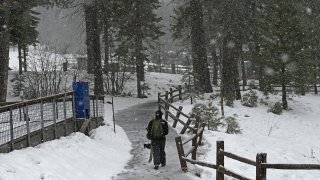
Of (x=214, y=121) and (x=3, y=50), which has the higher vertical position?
(x=3, y=50)

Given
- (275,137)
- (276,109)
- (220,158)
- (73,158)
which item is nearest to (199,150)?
(73,158)

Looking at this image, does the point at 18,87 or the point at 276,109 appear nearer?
the point at 276,109

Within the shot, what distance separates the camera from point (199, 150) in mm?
15891

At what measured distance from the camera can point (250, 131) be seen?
83.0 feet

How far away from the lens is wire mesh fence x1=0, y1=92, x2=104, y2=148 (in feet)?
38.5

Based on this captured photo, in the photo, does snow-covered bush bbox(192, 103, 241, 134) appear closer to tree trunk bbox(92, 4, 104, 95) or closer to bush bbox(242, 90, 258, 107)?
bush bbox(242, 90, 258, 107)

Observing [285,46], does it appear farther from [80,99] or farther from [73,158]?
[73,158]

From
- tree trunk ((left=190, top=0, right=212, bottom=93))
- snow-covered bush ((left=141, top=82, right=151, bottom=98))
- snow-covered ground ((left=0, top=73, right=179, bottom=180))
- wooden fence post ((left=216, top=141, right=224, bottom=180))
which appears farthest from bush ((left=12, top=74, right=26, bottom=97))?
wooden fence post ((left=216, top=141, right=224, bottom=180))

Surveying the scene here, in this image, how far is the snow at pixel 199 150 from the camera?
36.4ft

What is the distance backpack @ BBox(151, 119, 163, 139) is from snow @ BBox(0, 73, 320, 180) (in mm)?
1360

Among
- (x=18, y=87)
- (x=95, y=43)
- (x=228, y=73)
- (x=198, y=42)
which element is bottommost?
(x=18, y=87)

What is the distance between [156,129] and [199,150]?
276 cm

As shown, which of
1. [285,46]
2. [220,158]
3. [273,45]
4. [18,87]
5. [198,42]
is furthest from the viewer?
[18,87]

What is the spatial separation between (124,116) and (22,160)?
1433 centimetres
